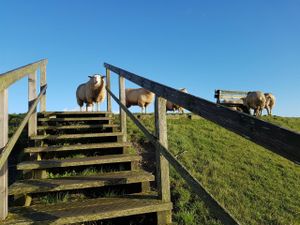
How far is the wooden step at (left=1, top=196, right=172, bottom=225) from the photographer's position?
3.25m

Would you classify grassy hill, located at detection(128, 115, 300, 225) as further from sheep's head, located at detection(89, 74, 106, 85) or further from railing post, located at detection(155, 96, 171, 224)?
sheep's head, located at detection(89, 74, 106, 85)

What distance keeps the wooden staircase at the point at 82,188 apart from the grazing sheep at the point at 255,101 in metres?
12.9

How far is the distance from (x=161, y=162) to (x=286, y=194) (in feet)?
13.9

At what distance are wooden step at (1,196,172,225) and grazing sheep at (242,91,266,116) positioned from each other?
14495 millimetres

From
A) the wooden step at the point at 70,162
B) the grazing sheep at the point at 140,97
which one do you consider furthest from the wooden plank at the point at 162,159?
the grazing sheep at the point at 140,97

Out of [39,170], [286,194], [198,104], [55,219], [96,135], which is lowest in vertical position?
[286,194]

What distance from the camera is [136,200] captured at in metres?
3.83

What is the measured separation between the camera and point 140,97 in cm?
1568

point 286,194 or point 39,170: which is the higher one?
point 39,170

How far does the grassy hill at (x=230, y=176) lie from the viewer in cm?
539

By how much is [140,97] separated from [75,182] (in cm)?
1179

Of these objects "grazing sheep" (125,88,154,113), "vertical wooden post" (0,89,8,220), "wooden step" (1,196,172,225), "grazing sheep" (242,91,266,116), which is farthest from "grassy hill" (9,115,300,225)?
"grazing sheep" (242,91,266,116)

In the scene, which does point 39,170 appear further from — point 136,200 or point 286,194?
point 286,194

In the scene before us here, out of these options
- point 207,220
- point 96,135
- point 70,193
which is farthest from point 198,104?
point 96,135
